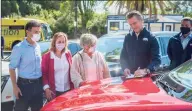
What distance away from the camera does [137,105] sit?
284cm

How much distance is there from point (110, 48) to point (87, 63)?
2.87 m

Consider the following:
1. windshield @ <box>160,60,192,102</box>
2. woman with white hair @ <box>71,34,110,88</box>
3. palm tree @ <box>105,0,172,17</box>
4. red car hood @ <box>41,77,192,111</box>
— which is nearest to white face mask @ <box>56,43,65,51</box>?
woman with white hair @ <box>71,34,110,88</box>

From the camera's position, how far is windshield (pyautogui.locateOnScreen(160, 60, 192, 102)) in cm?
303

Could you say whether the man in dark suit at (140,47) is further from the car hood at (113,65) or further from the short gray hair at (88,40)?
the car hood at (113,65)

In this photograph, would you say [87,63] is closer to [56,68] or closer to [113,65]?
[56,68]

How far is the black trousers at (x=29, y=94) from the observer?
4.68 m

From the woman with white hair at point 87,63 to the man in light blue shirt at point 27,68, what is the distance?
0.49m

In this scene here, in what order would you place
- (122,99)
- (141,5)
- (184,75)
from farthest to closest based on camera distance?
(141,5)
(184,75)
(122,99)

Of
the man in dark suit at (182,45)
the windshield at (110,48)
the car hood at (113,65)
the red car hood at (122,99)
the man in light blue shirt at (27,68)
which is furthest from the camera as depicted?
the windshield at (110,48)

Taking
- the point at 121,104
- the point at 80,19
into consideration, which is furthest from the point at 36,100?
the point at 80,19

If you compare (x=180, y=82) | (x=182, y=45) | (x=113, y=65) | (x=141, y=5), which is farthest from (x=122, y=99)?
Answer: (x=141, y=5)

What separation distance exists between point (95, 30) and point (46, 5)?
58.0 ft

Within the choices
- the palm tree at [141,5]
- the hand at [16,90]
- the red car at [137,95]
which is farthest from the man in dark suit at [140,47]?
the palm tree at [141,5]

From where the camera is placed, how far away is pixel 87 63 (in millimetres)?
4801
